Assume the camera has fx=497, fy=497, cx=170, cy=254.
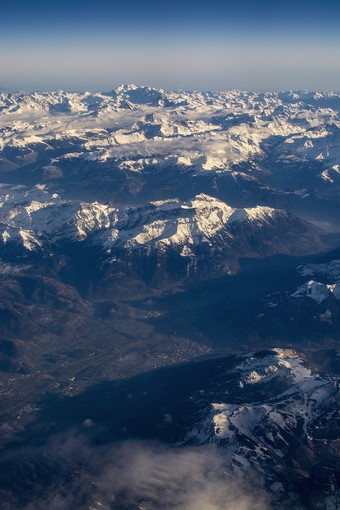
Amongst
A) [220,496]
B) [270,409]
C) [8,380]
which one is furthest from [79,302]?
[220,496]

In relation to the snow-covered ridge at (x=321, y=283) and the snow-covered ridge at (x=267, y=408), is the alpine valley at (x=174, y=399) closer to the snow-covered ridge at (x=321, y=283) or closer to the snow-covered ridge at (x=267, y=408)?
the snow-covered ridge at (x=267, y=408)

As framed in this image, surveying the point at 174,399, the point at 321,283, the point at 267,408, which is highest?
the point at 321,283

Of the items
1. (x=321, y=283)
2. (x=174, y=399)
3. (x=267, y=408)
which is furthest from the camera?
(x=321, y=283)

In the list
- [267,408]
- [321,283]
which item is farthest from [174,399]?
[321,283]

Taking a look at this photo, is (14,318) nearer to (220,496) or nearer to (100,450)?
(100,450)

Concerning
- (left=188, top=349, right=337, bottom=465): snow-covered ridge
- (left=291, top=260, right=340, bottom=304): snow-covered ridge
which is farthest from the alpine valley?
(left=291, top=260, right=340, bottom=304): snow-covered ridge

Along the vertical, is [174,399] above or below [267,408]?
below

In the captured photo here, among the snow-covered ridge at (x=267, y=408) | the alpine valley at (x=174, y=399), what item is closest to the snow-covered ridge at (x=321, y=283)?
the alpine valley at (x=174, y=399)

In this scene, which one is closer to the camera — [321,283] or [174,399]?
[174,399]

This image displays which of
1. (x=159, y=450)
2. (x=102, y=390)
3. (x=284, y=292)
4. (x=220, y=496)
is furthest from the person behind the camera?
(x=284, y=292)

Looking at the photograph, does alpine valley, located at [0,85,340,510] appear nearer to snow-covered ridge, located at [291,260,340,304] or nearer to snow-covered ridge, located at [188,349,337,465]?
snow-covered ridge, located at [188,349,337,465]

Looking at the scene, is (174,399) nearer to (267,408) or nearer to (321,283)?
(267,408)
